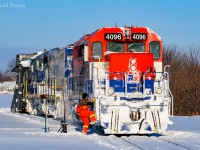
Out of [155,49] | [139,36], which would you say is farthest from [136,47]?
[155,49]

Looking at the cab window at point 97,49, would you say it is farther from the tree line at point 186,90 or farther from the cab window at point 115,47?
the tree line at point 186,90

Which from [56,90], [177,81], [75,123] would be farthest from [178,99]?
[75,123]

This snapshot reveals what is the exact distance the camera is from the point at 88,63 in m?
15.0

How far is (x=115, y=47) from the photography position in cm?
1504

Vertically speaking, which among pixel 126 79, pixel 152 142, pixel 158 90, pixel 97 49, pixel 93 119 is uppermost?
pixel 97 49

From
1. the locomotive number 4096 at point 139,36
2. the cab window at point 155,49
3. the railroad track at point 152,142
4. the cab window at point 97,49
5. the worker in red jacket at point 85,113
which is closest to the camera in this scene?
the railroad track at point 152,142

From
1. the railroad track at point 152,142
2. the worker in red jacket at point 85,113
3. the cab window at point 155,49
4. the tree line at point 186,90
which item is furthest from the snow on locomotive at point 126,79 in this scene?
the tree line at point 186,90

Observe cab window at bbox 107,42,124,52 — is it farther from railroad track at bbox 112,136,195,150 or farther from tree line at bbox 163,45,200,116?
tree line at bbox 163,45,200,116

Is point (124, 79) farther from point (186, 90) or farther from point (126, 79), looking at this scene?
point (186, 90)

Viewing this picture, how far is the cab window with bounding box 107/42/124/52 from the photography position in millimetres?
14992

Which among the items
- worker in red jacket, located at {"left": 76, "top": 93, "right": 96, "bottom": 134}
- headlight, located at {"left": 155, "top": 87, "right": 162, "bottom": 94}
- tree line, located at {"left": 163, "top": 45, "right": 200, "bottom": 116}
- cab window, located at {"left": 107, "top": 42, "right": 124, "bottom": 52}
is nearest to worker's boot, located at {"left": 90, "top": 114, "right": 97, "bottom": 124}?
worker in red jacket, located at {"left": 76, "top": 93, "right": 96, "bottom": 134}

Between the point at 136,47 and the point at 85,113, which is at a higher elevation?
the point at 136,47

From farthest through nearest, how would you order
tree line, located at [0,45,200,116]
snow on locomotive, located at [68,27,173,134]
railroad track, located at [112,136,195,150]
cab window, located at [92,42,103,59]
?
tree line, located at [0,45,200,116]
cab window, located at [92,42,103,59]
snow on locomotive, located at [68,27,173,134]
railroad track, located at [112,136,195,150]

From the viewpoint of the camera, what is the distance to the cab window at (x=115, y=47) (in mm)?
14992
